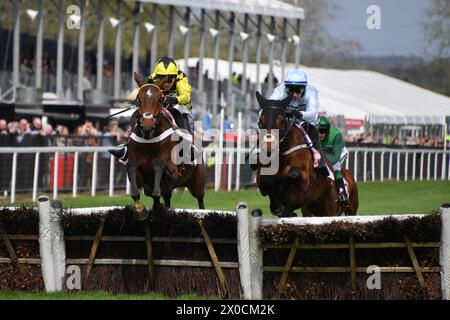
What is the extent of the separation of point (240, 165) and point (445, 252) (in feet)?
46.9

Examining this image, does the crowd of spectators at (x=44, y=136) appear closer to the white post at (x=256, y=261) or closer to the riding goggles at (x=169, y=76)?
the riding goggles at (x=169, y=76)

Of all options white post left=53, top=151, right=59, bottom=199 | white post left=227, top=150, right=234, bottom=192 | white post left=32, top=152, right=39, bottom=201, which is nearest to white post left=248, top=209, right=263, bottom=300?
white post left=32, top=152, right=39, bottom=201

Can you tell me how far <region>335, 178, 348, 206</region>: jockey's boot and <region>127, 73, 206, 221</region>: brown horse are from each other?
2143 mm

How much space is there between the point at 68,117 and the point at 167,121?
1671cm

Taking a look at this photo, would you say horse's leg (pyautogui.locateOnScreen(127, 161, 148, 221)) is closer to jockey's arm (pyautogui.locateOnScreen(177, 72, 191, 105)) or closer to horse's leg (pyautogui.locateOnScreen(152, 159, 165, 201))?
horse's leg (pyautogui.locateOnScreen(152, 159, 165, 201))

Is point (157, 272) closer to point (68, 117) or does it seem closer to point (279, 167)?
point (279, 167)

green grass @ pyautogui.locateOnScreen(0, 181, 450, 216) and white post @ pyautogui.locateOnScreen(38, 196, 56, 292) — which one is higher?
white post @ pyautogui.locateOnScreen(38, 196, 56, 292)

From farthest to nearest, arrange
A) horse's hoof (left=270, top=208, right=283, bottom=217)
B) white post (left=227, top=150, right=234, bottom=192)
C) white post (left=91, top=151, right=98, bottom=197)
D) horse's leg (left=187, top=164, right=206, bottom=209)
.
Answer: white post (left=227, top=150, right=234, bottom=192)
white post (left=91, top=151, right=98, bottom=197)
horse's leg (left=187, top=164, right=206, bottom=209)
horse's hoof (left=270, top=208, right=283, bottom=217)

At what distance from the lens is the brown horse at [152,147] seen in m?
10.2

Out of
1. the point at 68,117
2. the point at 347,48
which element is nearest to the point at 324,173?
the point at 68,117

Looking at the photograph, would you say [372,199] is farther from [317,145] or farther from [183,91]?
[183,91]

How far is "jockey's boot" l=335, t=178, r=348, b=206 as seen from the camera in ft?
Result: 39.4

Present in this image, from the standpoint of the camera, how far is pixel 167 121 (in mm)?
10648

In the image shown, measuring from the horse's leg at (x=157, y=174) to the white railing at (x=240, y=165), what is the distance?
7.58 metres
